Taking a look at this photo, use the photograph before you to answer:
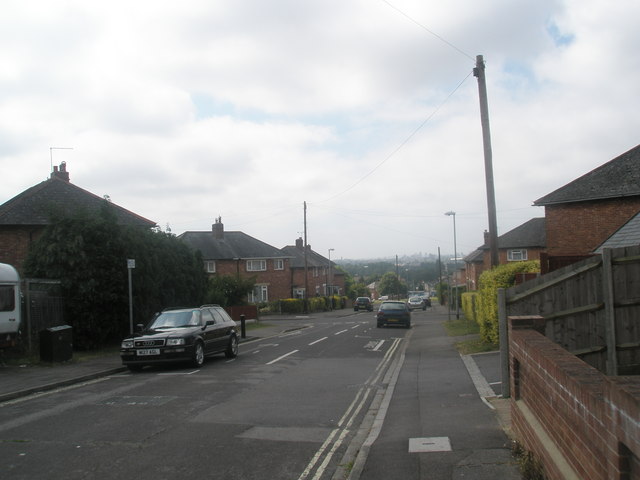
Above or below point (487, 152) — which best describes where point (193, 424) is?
below

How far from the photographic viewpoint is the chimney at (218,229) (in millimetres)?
62116

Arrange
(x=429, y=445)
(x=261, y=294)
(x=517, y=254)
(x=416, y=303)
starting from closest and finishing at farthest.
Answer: (x=429, y=445) < (x=517, y=254) < (x=261, y=294) < (x=416, y=303)

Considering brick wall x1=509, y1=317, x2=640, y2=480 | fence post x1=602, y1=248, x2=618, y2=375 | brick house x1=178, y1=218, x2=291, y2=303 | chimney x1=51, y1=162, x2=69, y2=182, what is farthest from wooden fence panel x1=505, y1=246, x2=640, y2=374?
brick house x1=178, y1=218, x2=291, y2=303

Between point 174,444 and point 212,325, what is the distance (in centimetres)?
908

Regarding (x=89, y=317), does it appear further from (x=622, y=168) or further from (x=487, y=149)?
(x=622, y=168)

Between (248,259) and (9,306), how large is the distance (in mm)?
46246

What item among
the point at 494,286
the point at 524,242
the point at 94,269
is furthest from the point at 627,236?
the point at 524,242

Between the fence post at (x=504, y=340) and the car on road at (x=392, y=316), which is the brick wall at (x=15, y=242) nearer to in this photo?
the car on road at (x=392, y=316)

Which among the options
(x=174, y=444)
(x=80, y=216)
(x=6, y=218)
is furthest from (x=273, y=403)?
(x=6, y=218)

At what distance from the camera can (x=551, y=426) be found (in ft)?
15.6

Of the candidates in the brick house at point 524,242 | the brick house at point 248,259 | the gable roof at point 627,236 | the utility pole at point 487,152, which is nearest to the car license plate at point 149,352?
the utility pole at point 487,152

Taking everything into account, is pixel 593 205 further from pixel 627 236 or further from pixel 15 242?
pixel 15 242

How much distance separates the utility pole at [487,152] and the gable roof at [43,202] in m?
15.4

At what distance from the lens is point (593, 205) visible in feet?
84.3
